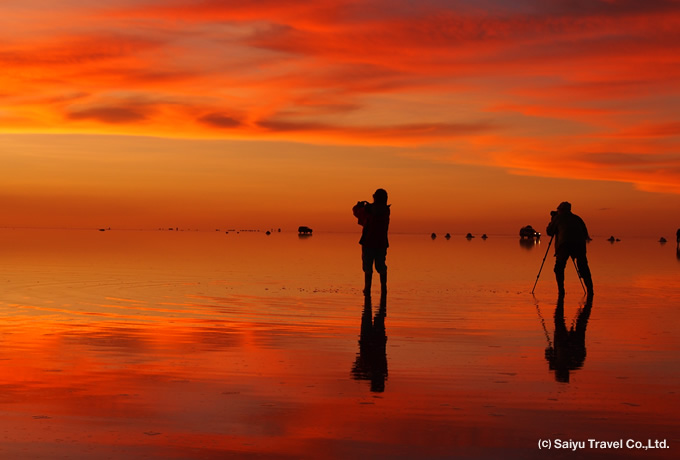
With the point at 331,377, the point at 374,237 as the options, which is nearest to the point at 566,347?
the point at 331,377

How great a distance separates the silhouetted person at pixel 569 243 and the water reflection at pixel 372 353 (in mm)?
6734

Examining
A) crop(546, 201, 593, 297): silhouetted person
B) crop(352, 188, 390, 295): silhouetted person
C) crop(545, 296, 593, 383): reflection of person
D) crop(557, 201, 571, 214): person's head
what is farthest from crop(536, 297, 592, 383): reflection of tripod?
crop(557, 201, 571, 214): person's head

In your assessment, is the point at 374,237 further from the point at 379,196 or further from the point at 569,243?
the point at 569,243

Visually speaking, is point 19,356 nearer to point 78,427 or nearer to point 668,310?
point 78,427

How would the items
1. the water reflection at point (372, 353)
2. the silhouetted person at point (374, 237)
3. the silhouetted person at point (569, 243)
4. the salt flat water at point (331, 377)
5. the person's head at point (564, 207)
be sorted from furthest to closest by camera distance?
the person's head at point (564, 207) < the silhouetted person at point (569, 243) < the silhouetted person at point (374, 237) < the water reflection at point (372, 353) < the salt flat water at point (331, 377)

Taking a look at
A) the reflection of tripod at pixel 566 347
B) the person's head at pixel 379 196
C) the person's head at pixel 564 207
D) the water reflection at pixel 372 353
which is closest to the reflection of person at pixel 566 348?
the reflection of tripod at pixel 566 347

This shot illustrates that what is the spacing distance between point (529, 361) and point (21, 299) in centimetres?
1125

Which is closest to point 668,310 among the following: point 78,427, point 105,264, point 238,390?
point 238,390

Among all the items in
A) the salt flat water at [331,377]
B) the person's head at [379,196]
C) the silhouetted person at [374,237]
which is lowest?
the salt flat water at [331,377]

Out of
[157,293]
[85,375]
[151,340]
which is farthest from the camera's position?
[157,293]

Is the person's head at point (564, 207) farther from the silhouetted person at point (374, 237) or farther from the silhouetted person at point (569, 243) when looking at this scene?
the silhouetted person at point (374, 237)

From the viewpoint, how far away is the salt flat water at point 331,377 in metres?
6.38

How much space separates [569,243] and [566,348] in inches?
A: 414

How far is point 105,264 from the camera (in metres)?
34.1
